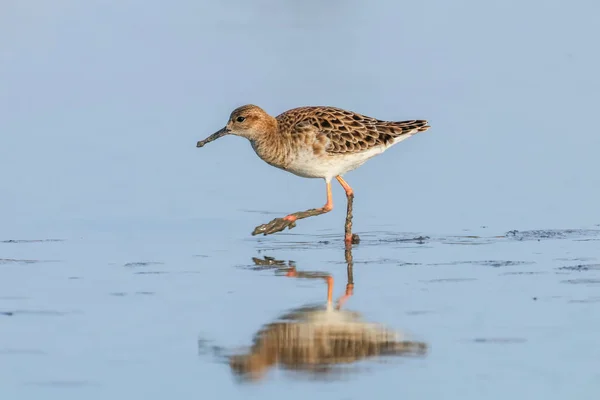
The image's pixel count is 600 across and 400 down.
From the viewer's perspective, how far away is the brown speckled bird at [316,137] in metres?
13.2

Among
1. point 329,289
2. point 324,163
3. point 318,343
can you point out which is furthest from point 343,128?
point 318,343

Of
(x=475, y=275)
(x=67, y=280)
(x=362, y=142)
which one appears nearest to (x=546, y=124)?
(x=362, y=142)

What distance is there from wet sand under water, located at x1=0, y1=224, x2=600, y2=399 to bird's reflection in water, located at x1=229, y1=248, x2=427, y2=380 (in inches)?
0.7

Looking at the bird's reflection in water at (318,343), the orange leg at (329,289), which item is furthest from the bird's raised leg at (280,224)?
the bird's reflection in water at (318,343)

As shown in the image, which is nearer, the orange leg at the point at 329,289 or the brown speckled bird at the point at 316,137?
the orange leg at the point at 329,289

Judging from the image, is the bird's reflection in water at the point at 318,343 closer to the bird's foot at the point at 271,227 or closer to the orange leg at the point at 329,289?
the orange leg at the point at 329,289

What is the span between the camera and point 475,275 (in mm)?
10172

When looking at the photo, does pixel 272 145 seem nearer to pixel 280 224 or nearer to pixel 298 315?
pixel 280 224

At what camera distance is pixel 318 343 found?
8.32 m

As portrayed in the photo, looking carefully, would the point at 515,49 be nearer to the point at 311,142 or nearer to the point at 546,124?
the point at 546,124

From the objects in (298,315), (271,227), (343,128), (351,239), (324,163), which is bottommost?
(298,315)

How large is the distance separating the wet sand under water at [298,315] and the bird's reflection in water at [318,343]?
18 millimetres

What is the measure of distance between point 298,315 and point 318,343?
0.67 m

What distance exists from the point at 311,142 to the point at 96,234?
7.76 ft
